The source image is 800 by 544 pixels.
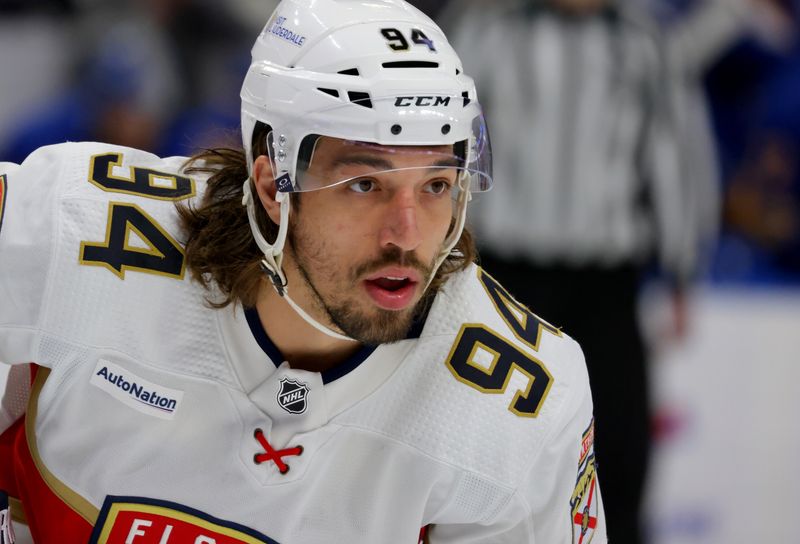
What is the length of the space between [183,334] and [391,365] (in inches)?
16.9

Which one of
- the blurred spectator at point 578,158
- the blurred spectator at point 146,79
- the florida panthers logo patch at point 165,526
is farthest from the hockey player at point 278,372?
the blurred spectator at point 146,79

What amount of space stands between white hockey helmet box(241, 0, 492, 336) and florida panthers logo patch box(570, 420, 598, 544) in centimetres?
50

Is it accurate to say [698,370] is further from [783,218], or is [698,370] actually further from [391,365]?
[391,365]

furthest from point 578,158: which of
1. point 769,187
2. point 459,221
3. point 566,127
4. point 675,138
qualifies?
point 459,221

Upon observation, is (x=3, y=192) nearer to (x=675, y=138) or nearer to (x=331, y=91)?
(x=331, y=91)

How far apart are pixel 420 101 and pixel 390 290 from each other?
0.36 m

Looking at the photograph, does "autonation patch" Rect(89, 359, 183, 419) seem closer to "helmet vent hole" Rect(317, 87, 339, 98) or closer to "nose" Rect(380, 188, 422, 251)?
"nose" Rect(380, 188, 422, 251)

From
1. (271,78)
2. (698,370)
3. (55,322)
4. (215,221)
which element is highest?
(271,78)

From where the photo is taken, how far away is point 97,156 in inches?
111

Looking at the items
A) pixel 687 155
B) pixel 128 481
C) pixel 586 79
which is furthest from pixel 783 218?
pixel 128 481

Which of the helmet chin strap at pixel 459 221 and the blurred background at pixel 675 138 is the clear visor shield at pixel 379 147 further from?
the blurred background at pixel 675 138

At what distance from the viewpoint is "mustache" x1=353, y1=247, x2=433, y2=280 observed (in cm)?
243

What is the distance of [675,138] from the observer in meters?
4.94

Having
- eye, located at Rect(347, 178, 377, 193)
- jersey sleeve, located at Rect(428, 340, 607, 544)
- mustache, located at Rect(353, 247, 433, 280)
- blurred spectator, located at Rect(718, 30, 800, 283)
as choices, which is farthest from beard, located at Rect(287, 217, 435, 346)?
blurred spectator, located at Rect(718, 30, 800, 283)
